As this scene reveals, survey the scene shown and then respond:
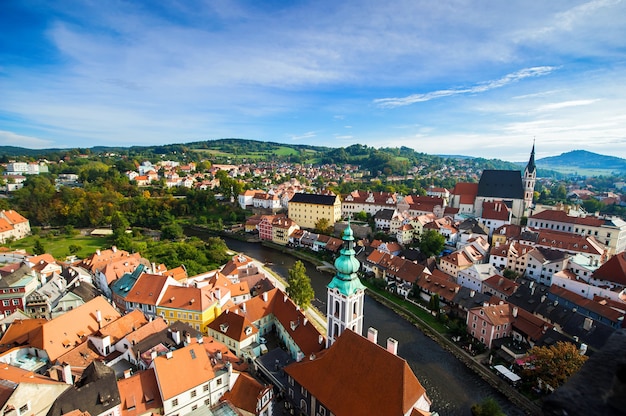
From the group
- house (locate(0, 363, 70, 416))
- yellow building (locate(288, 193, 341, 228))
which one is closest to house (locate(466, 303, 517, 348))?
house (locate(0, 363, 70, 416))

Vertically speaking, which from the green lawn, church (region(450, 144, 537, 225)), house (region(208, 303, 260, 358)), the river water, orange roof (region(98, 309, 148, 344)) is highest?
church (region(450, 144, 537, 225))

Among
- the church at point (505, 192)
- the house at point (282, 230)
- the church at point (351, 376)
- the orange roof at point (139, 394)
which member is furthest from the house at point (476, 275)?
the orange roof at point (139, 394)

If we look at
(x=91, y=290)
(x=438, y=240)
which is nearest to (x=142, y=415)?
(x=91, y=290)

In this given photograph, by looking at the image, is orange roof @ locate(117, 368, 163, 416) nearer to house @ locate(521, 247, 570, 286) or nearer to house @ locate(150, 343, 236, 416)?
house @ locate(150, 343, 236, 416)

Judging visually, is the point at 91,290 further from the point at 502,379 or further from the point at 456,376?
the point at 502,379

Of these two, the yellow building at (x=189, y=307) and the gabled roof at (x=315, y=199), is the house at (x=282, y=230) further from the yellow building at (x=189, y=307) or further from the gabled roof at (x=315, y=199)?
the yellow building at (x=189, y=307)

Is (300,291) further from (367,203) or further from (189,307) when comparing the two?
(367,203)
